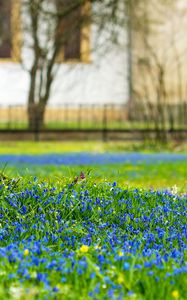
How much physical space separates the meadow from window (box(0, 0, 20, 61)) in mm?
26105

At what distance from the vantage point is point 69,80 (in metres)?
36.6

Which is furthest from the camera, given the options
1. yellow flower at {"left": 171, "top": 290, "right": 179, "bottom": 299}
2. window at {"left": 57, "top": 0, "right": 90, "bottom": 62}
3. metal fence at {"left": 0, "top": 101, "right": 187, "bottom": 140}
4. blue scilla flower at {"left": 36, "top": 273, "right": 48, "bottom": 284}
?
window at {"left": 57, "top": 0, "right": 90, "bottom": 62}

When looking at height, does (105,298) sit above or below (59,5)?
below

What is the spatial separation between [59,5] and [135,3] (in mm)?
2884

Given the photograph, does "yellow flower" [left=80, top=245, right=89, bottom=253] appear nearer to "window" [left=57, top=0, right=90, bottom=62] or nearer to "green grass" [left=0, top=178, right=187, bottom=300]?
"green grass" [left=0, top=178, right=187, bottom=300]

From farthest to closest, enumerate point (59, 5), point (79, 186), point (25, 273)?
point (59, 5), point (79, 186), point (25, 273)

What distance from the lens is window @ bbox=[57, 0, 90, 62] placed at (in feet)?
102

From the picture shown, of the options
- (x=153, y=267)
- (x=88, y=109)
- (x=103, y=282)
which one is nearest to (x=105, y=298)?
(x=103, y=282)

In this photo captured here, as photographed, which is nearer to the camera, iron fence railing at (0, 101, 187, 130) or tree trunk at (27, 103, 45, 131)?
tree trunk at (27, 103, 45, 131)

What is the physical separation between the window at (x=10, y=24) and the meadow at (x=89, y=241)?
85.6 ft

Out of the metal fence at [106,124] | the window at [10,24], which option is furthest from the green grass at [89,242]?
the window at [10,24]

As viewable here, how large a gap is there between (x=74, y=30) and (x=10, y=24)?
3318mm

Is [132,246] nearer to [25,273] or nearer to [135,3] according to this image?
[25,273]

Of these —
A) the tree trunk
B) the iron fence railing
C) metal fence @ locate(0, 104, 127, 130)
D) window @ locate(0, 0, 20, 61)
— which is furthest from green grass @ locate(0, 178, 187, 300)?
window @ locate(0, 0, 20, 61)
